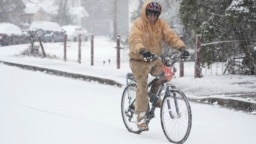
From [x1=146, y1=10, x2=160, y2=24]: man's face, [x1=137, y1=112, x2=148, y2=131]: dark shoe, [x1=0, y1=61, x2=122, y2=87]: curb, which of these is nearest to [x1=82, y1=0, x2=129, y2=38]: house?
[x1=0, y1=61, x2=122, y2=87]: curb

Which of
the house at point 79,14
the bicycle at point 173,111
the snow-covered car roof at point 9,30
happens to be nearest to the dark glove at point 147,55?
the bicycle at point 173,111

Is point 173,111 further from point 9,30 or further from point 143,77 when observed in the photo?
point 9,30

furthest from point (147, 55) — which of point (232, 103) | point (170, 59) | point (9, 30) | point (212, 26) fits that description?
point (9, 30)

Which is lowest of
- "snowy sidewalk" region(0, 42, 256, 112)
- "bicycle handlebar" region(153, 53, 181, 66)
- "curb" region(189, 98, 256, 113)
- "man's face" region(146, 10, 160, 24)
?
"curb" region(189, 98, 256, 113)

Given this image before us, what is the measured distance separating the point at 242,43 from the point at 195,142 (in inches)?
292

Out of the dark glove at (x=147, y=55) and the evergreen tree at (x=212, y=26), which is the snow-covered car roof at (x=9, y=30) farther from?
the dark glove at (x=147, y=55)

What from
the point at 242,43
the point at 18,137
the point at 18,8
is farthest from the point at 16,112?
the point at 18,8

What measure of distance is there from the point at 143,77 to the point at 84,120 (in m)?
A: 2.04

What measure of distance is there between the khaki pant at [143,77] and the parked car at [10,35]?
3404cm

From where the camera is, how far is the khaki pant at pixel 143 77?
25.0ft

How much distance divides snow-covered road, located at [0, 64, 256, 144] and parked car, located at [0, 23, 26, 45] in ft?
91.7

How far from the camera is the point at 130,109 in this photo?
26.9ft

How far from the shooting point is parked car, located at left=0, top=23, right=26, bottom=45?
41.1 meters

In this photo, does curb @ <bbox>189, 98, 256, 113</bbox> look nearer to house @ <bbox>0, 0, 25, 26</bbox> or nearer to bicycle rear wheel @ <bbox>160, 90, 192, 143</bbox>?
bicycle rear wheel @ <bbox>160, 90, 192, 143</bbox>
